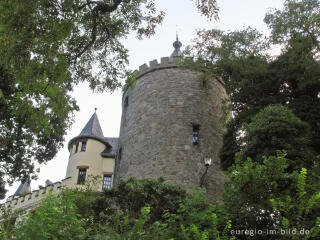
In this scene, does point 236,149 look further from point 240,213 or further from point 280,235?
point 280,235

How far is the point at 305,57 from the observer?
1561 centimetres

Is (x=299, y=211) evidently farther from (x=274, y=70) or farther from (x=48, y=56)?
(x=274, y=70)

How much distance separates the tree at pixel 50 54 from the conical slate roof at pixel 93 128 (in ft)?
26.7

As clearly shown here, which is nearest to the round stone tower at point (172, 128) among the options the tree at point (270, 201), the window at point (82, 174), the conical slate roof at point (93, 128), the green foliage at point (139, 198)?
the window at point (82, 174)

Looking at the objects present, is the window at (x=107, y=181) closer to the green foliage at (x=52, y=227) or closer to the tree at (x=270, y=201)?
the tree at (x=270, y=201)

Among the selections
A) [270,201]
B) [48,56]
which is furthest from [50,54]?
[270,201]

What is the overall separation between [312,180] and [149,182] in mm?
4972

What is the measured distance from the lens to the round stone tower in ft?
55.9

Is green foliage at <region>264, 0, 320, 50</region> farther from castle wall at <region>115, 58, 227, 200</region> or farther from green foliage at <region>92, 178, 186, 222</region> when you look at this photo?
green foliage at <region>92, 178, 186, 222</region>

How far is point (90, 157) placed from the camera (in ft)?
79.0

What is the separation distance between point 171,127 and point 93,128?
9.80m

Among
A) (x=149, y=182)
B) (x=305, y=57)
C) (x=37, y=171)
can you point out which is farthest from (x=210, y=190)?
(x=37, y=171)

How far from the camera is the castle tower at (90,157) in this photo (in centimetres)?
2350

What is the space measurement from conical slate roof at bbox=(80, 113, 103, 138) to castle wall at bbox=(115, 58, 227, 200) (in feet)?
15.8
